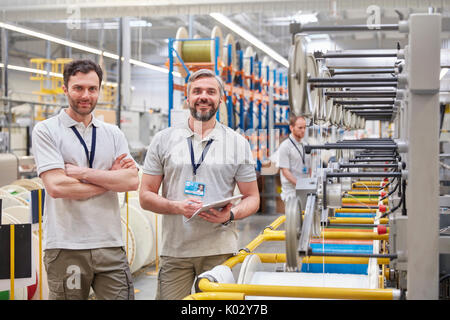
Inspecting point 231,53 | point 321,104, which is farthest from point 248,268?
point 231,53

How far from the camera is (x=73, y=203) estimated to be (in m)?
2.71

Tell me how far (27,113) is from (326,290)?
14217 mm

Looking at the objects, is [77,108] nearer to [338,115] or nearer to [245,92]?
[338,115]

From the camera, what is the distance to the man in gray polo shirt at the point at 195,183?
8.91 ft

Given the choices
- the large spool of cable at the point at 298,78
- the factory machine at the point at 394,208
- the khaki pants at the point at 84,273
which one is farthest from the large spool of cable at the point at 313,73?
the khaki pants at the point at 84,273

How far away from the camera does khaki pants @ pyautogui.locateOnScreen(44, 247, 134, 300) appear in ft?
8.79

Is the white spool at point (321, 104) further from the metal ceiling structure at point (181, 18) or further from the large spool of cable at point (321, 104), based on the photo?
the metal ceiling structure at point (181, 18)

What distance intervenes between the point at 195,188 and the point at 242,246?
206 inches

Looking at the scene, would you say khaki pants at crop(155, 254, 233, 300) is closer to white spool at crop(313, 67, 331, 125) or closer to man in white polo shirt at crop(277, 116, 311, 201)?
white spool at crop(313, 67, 331, 125)

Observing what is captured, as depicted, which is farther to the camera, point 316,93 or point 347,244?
point 347,244

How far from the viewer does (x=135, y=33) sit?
680 inches

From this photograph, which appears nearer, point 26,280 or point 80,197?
point 80,197

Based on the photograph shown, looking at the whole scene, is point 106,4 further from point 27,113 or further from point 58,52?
point 58,52
